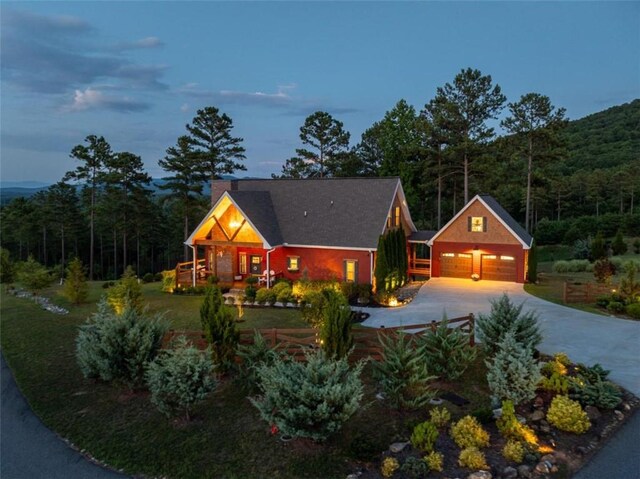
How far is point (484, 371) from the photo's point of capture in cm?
1188

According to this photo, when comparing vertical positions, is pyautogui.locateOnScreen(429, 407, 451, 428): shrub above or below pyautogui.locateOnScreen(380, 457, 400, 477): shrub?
above

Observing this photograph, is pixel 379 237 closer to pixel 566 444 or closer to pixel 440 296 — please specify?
pixel 440 296

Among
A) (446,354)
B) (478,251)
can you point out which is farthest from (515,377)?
(478,251)

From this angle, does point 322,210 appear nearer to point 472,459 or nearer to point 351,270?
point 351,270

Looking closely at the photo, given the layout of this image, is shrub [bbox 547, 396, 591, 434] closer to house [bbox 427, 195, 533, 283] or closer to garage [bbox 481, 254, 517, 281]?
house [bbox 427, 195, 533, 283]

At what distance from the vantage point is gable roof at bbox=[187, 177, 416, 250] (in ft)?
78.7

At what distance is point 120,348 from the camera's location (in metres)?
10.7

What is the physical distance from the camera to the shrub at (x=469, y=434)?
805 centimetres

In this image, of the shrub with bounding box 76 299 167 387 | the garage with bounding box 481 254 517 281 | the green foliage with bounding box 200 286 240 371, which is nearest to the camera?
the shrub with bounding box 76 299 167 387

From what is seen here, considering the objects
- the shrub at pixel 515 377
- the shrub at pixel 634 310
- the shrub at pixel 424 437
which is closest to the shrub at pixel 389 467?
the shrub at pixel 424 437

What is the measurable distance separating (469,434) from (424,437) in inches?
38.4

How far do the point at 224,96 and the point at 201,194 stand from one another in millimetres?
9751

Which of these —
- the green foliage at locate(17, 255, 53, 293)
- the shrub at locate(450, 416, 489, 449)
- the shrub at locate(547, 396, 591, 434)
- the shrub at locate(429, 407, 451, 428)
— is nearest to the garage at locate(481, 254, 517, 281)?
the shrub at locate(547, 396, 591, 434)

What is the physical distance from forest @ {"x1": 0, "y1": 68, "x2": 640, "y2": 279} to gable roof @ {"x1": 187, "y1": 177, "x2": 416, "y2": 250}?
570 inches
